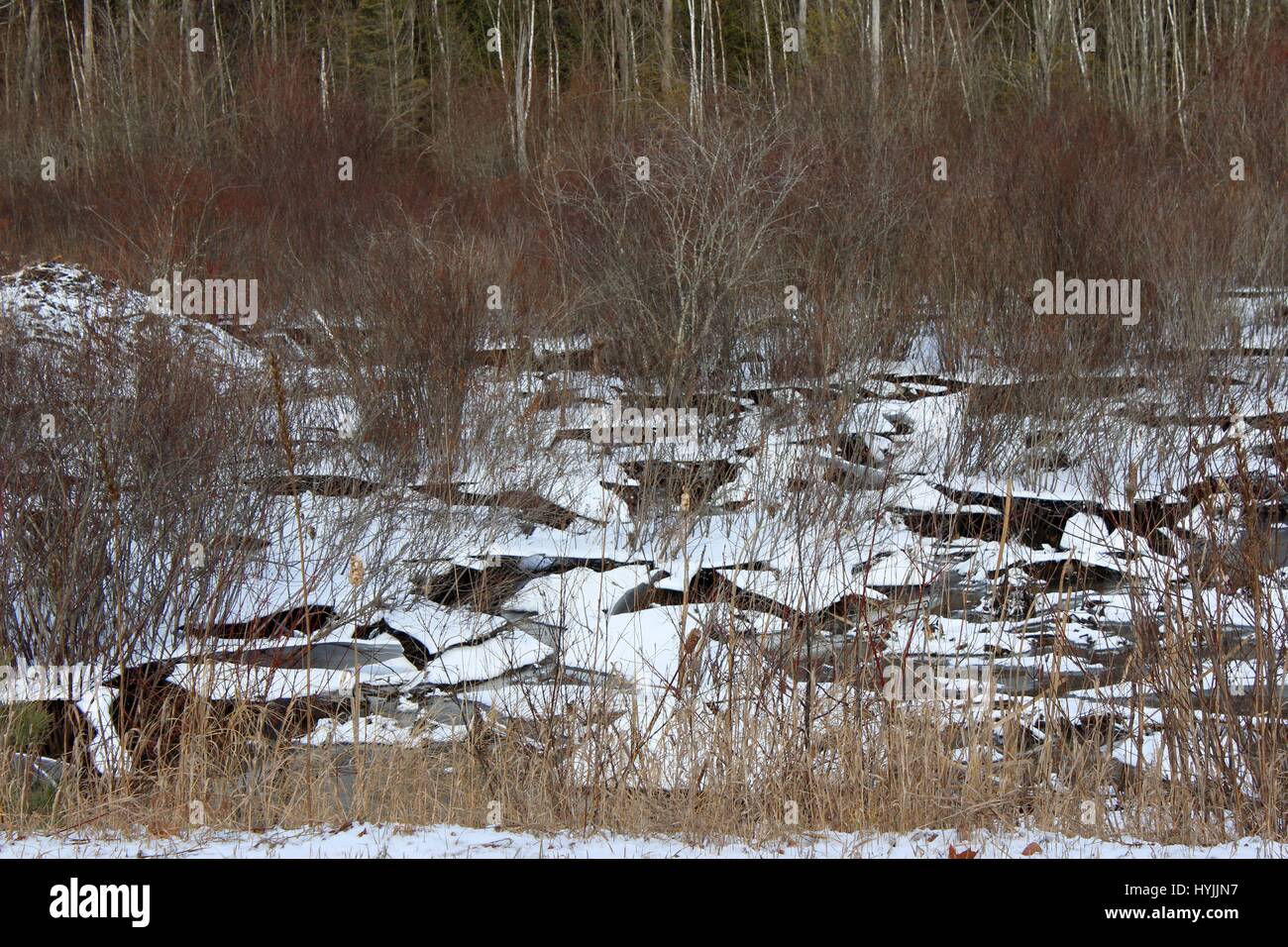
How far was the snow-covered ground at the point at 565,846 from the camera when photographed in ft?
11.0

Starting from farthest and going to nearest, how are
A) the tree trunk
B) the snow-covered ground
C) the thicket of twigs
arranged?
the tree trunk, the thicket of twigs, the snow-covered ground

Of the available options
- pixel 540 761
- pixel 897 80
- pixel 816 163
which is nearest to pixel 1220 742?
pixel 540 761

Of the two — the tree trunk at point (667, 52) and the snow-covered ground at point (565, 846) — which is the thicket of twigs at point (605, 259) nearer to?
the snow-covered ground at point (565, 846)

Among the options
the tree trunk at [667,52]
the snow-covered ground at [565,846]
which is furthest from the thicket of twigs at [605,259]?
the tree trunk at [667,52]

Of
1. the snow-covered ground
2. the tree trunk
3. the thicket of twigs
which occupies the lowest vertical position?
the snow-covered ground

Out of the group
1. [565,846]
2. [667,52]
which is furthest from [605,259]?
[667,52]

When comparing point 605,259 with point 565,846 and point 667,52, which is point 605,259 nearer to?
point 565,846

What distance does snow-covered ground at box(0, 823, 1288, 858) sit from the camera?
11.0 ft

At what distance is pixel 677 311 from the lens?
930cm

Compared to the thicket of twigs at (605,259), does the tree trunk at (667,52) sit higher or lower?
higher

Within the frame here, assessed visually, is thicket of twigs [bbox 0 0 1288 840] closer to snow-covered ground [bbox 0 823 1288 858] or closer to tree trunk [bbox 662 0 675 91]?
snow-covered ground [bbox 0 823 1288 858]

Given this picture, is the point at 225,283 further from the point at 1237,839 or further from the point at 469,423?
the point at 1237,839

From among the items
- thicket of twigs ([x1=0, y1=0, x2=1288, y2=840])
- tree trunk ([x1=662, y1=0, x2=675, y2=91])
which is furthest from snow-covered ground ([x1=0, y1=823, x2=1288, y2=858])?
tree trunk ([x1=662, y1=0, x2=675, y2=91])
